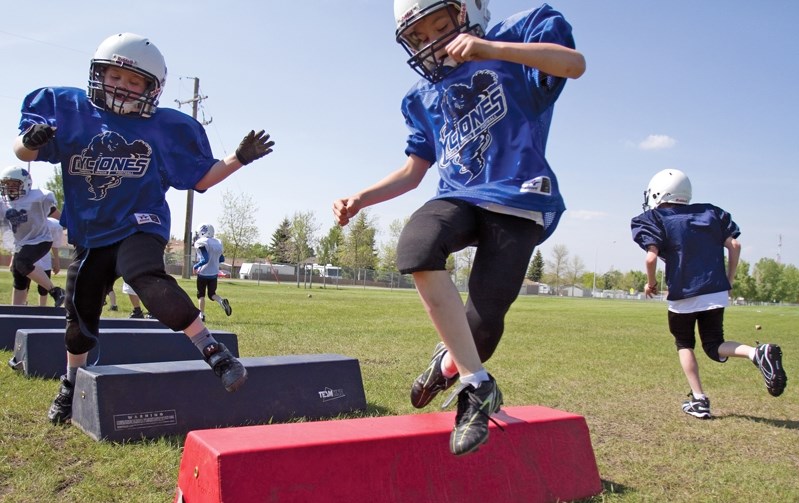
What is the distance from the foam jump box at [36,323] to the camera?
704 cm

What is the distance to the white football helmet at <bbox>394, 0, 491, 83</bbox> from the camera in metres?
3.05

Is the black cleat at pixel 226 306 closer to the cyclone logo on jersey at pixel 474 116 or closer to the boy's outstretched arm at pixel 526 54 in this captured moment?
the cyclone logo on jersey at pixel 474 116

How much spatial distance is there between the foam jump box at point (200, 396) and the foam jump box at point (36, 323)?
9.18 feet

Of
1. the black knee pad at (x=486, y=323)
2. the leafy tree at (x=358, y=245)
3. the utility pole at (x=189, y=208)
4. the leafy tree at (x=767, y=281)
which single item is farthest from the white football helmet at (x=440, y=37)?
the leafy tree at (x=767, y=281)

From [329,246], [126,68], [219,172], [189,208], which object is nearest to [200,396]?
[219,172]

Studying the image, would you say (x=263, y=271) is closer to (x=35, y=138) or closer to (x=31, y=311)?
(x=31, y=311)

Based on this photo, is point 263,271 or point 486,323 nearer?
point 486,323

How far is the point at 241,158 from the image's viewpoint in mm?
4402

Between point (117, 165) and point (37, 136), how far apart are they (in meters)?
0.48

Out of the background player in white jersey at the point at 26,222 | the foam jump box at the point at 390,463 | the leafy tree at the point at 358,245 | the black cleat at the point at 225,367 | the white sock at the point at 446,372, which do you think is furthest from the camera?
the leafy tree at the point at 358,245

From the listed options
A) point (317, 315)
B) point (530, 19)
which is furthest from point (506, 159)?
point (317, 315)

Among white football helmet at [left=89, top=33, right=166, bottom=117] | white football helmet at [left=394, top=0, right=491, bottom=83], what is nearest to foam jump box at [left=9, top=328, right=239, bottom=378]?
white football helmet at [left=89, top=33, right=166, bottom=117]

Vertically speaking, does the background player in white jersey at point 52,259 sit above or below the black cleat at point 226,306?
above

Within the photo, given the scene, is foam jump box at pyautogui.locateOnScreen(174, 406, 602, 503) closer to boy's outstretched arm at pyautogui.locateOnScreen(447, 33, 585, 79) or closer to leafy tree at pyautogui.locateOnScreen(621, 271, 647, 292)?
boy's outstretched arm at pyautogui.locateOnScreen(447, 33, 585, 79)
